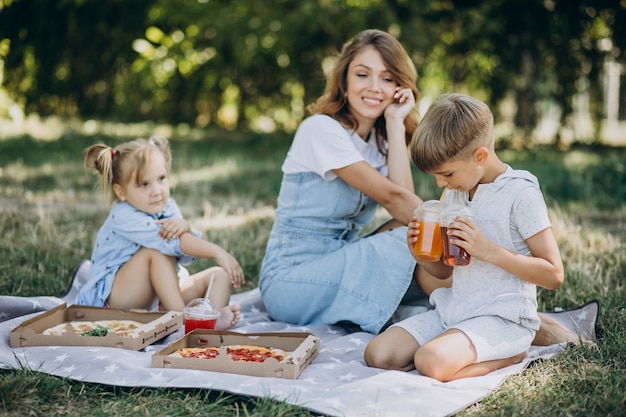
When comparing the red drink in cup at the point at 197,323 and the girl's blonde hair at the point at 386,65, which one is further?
the girl's blonde hair at the point at 386,65

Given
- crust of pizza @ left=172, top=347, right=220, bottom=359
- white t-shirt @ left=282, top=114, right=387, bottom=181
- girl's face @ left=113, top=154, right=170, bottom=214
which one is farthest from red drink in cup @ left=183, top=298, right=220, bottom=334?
white t-shirt @ left=282, top=114, right=387, bottom=181

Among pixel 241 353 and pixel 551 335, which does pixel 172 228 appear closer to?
pixel 241 353

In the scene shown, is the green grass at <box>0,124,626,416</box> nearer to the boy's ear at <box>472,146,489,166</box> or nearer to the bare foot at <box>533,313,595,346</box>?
the bare foot at <box>533,313,595,346</box>

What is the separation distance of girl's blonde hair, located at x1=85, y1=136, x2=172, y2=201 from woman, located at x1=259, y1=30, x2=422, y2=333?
65cm

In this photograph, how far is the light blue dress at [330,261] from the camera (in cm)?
329

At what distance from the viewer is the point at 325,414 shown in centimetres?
237

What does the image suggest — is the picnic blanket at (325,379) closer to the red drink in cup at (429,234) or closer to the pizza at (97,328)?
the pizza at (97,328)

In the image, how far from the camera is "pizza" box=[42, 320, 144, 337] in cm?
297

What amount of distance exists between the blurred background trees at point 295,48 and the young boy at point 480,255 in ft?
18.9

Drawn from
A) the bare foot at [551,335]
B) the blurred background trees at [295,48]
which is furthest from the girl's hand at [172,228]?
the blurred background trees at [295,48]

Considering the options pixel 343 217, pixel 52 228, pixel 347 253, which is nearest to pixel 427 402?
pixel 347 253

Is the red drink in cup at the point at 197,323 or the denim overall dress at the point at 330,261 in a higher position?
the denim overall dress at the point at 330,261

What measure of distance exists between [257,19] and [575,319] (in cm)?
682

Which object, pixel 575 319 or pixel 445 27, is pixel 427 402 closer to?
pixel 575 319
